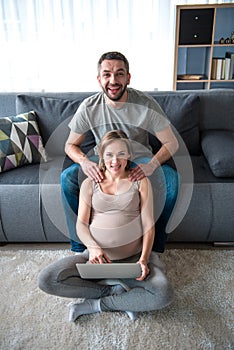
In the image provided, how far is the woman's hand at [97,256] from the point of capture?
3.94 feet

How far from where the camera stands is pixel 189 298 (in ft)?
4.35

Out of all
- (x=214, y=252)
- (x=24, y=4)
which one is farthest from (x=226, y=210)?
(x=24, y=4)

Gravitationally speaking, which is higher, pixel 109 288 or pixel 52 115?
pixel 52 115

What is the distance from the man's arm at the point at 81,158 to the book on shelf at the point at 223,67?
2.24 meters

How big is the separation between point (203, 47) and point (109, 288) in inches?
120

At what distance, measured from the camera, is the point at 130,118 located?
1605 millimetres

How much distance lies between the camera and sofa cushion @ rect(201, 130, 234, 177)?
1540mm

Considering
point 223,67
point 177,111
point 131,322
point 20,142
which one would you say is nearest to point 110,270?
point 131,322

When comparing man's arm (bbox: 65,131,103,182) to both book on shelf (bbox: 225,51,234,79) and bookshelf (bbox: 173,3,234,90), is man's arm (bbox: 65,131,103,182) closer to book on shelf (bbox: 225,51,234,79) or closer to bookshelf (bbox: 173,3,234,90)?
bookshelf (bbox: 173,3,234,90)

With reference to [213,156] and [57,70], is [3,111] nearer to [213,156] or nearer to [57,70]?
[213,156]

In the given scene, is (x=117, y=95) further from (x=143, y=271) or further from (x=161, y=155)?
(x=143, y=271)

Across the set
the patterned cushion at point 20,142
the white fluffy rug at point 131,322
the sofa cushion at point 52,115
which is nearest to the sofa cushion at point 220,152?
the white fluffy rug at point 131,322

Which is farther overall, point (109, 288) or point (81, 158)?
point (81, 158)

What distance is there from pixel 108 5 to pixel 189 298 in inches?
118
